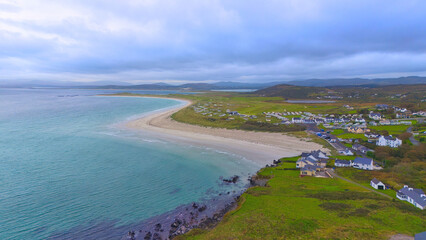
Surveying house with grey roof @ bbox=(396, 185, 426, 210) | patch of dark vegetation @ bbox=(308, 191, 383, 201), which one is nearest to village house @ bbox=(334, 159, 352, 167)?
house with grey roof @ bbox=(396, 185, 426, 210)

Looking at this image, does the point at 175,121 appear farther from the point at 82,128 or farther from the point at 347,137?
the point at 347,137

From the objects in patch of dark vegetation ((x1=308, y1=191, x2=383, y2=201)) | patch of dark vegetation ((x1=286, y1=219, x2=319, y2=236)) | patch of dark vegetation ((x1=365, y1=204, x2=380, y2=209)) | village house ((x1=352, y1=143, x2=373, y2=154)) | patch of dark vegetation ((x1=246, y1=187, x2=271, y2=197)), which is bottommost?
patch of dark vegetation ((x1=246, y1=187, x2=271, y2=197))

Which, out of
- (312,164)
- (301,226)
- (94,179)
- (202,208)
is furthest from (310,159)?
(94,179)

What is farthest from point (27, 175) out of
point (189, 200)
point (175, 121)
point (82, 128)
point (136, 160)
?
point (175, 121)

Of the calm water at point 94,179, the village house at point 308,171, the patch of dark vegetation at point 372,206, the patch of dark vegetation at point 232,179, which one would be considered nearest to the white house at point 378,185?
the patch of dark vegetation at point 372,206

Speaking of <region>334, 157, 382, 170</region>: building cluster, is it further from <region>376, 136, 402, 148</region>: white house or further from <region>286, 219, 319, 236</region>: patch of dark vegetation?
<region>286, 219, 319, 236</region>: patch of dark vegetation

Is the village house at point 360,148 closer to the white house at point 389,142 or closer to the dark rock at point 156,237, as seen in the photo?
the white house at point 389,142
